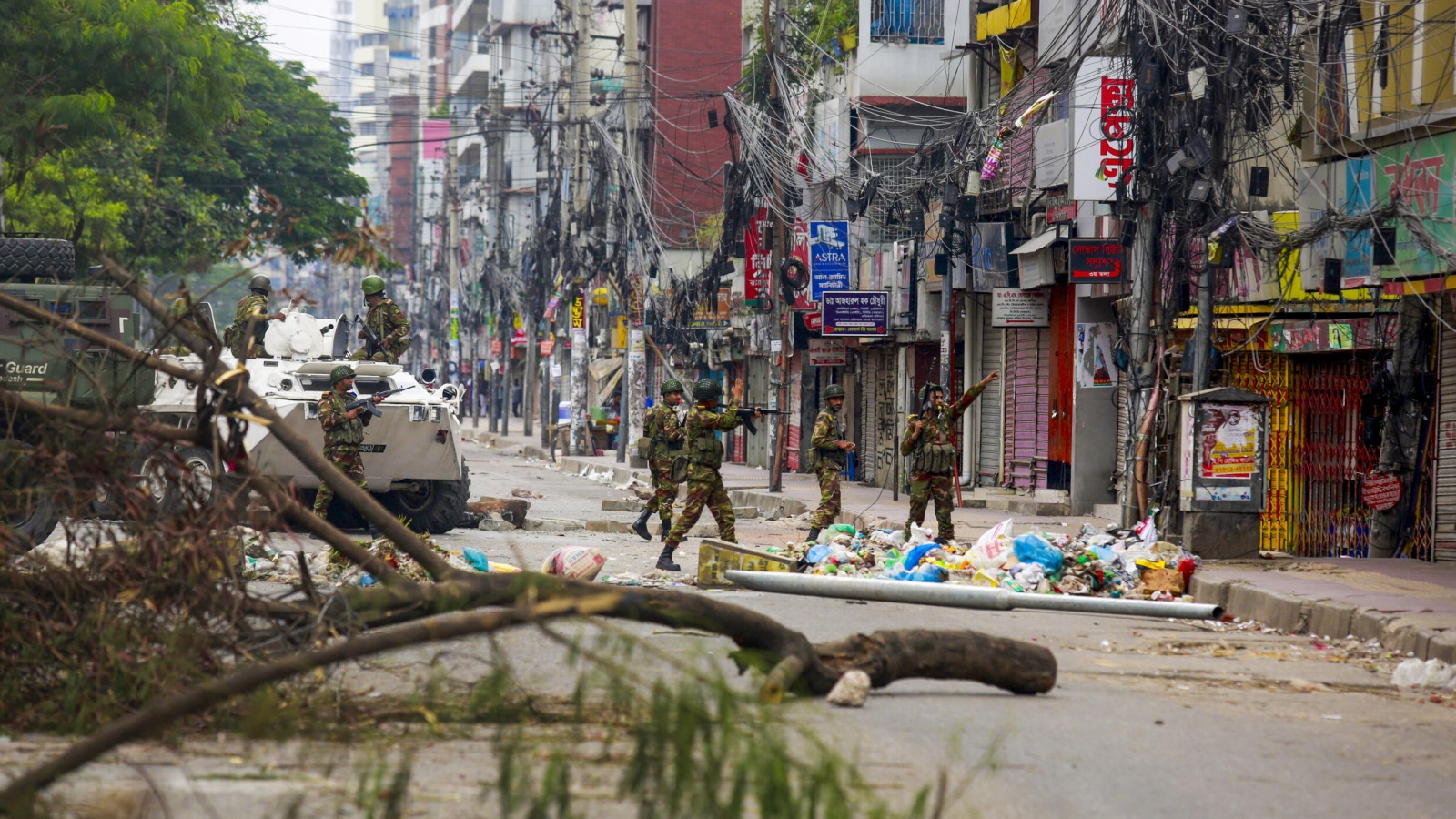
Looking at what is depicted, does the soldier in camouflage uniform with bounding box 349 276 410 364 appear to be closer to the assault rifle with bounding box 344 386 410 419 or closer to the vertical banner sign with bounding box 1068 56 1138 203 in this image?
the assault rifle with bounding box 344 386 410 419

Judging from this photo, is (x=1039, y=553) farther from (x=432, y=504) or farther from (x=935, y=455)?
(x=432, y=504)

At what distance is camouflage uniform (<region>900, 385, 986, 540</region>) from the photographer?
15383mm

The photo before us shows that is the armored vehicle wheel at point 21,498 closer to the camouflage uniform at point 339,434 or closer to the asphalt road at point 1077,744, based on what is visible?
the asphalt road at point 1077,744

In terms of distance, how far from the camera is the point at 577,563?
37.3 feet

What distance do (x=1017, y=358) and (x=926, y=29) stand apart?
746 centimetres

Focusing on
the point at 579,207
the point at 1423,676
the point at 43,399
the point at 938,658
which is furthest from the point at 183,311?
the point at 579,207

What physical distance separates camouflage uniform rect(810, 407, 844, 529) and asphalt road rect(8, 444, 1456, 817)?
5.56 metres

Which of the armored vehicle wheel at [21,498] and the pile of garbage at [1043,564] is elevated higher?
the armored vehicle wheel at [21,498]

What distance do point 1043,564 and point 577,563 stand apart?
12.0 ft

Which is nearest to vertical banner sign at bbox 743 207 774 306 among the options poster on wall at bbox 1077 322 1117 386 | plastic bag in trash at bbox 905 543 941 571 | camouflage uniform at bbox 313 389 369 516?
poster on wall at bbox 1077 322 1117 386

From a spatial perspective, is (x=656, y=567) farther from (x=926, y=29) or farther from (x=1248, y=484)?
(x=926, y=29)

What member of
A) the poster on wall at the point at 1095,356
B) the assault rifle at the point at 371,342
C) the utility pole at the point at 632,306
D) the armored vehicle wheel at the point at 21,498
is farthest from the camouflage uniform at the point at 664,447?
the utility pole at the point at 632,306

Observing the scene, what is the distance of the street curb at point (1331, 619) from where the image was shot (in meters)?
9.41

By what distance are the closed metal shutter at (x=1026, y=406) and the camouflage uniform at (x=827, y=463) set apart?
27.0ft
